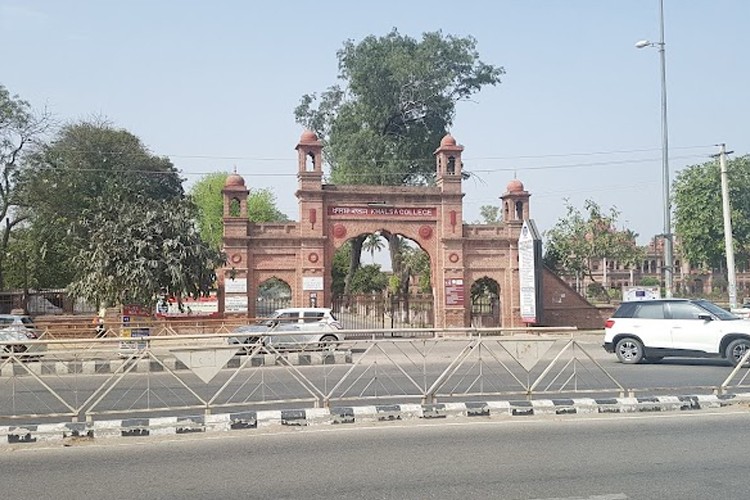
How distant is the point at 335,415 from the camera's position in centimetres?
962

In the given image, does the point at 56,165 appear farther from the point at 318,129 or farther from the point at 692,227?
the point at 692,227

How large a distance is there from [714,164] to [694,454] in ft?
165

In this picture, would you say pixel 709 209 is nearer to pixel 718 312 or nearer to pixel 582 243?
pixel 582 243

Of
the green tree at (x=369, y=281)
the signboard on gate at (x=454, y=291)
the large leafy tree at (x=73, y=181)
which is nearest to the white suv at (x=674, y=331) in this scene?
the signboard on gate at (x=454, y=291)

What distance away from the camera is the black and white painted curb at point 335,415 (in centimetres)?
898

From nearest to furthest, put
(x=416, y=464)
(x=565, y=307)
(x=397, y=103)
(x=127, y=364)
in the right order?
(x=416, y=464), (x=127, y=364), (x=565, y=307), (x=397, y=103)

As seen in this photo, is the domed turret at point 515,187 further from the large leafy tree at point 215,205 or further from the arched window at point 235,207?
the large leafy tree at point 215,205

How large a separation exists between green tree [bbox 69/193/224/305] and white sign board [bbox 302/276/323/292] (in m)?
6.99

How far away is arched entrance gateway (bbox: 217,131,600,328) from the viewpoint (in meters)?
29.8

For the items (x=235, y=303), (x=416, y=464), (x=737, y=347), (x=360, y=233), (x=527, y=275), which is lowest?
(x=416, y=464)

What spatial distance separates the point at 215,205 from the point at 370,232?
1547 inches

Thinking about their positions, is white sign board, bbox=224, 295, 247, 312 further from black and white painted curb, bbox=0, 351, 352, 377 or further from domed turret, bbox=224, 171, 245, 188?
black and white painted curb, bbox=0, 351, 352, 377

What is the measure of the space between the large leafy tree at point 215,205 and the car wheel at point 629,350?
Result: 50500mm

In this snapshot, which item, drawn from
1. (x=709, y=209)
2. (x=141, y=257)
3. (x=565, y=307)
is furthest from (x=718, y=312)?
(x=709, y=209)
